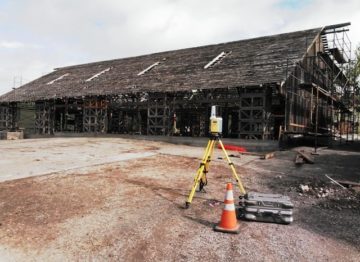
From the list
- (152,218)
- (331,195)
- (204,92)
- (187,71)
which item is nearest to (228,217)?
(152,218)

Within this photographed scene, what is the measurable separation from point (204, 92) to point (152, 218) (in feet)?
50.7

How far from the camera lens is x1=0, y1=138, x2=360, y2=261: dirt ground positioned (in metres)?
4.43

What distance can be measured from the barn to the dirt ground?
28.5 feet

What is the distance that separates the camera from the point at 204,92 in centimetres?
2052

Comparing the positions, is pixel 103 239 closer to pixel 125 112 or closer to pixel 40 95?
pixel 125 112

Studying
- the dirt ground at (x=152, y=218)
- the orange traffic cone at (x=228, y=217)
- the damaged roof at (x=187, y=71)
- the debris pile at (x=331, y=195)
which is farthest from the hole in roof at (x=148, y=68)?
the orange traffic cone at (x=228, y=217)

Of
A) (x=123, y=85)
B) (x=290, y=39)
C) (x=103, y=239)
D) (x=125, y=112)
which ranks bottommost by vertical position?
(x=103, y=239)

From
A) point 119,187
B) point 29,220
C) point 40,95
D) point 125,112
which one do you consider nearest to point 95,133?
point 125,112

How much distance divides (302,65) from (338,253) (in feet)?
57.6

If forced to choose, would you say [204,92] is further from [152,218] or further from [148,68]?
[152,218]

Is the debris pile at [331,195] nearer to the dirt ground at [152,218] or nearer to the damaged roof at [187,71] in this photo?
the dirt ground at [152,218]

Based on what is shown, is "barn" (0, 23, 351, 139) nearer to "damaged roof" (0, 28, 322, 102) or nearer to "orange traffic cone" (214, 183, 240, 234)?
"damaged roof" (0, 28, 322, 102)

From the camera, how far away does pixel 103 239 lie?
479 cm

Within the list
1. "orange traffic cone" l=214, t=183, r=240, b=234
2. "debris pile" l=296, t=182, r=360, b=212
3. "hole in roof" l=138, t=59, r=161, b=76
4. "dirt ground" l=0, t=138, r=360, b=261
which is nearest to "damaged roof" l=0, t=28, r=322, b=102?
"hole in roof" l=138, t=59, r=161, b=76
